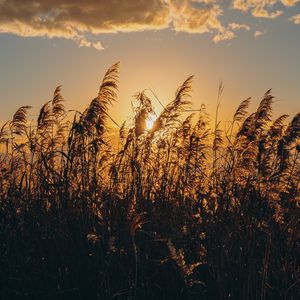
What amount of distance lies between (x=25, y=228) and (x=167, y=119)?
3080 mm

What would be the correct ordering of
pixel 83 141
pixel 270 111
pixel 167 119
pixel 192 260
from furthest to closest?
pixel 270 111 → pixel 167 119 → pixel 83 141 → pixel 192 260

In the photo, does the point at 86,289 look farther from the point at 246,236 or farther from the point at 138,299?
the point at 246,236

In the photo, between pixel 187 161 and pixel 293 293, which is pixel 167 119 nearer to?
pixel 187 161

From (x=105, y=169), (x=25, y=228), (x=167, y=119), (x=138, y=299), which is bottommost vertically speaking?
(x=138, y=299)

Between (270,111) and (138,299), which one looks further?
(270,111)

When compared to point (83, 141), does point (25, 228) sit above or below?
below

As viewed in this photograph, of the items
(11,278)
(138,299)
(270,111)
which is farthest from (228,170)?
(11,278)

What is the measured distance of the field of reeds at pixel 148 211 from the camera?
5.50 m

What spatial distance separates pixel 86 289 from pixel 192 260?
125 centimetres

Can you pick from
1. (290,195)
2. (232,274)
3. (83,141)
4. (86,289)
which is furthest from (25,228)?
(290,195)

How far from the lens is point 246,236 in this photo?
5.93 metres

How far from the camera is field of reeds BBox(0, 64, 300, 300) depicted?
5.50 metres

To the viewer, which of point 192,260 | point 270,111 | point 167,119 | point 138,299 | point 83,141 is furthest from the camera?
point 270,111

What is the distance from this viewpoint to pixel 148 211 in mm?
6363
